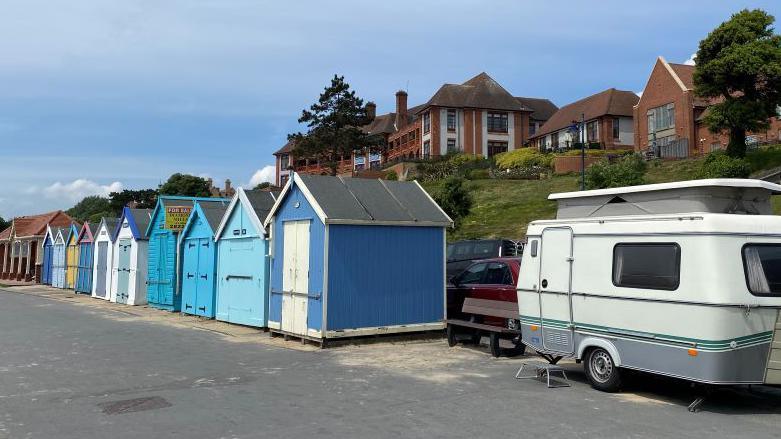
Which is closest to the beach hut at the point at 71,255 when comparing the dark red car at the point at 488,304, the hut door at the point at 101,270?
the hut door at the point at 101,270

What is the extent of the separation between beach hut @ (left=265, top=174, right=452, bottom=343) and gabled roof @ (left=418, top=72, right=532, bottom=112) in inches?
2206

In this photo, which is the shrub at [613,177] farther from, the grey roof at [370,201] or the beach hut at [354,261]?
the beach hut at [354,261]

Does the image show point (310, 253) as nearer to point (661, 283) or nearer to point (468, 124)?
point (661, 283)

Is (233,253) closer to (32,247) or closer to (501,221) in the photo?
(501,221)

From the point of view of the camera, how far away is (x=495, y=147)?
72.2m

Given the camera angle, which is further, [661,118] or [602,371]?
[661,118]

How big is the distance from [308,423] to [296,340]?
25.0ft

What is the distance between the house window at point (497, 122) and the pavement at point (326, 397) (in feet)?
197

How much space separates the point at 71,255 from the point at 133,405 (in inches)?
1253

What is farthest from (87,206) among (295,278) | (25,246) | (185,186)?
(295,278)

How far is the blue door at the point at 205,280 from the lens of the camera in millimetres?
19594

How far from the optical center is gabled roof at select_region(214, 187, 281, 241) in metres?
17.0

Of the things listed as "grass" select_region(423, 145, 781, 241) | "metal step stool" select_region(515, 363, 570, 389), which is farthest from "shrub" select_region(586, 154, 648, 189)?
"metal step stool" select_region(515, 363, 570, 389)

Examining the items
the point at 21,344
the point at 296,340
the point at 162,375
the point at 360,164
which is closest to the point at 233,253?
the point at 296,340
